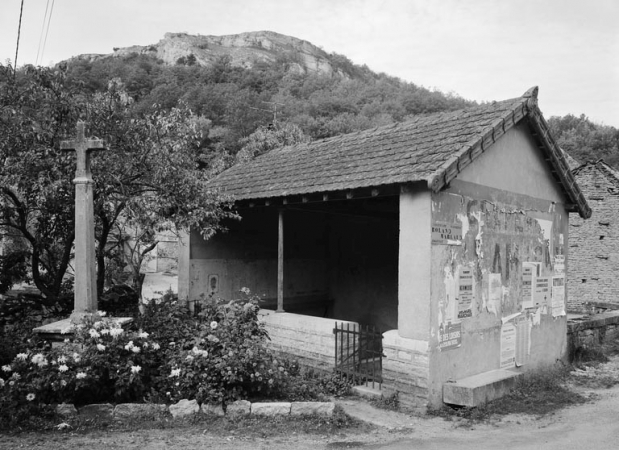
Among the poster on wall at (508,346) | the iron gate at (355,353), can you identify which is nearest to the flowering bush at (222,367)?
the iron gate at (355,353)

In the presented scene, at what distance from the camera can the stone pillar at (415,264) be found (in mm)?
7703

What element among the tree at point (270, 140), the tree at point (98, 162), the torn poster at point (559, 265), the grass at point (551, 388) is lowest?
the grass at point (551, 388)

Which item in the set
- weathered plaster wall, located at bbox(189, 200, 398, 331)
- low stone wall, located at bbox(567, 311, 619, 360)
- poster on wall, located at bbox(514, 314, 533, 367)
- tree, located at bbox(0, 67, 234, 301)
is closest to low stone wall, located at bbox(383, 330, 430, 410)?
poster on wall, located at bbox(514, 314, 533, 367)

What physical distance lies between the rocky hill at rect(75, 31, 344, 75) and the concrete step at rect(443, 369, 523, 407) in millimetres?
90937

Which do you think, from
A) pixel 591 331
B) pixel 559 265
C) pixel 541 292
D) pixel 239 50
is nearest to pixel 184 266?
pixel 541 292

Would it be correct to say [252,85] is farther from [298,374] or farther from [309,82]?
[298,374]

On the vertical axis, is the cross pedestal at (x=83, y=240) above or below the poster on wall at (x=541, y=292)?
above

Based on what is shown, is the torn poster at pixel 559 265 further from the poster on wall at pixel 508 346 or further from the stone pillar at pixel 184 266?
the stone pillar at pixel 184 266

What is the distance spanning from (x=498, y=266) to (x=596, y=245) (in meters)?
14.0

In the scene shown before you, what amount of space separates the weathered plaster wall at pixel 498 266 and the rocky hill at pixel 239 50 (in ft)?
290

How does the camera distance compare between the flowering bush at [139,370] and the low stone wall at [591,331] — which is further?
the low stone wall at [591,331]

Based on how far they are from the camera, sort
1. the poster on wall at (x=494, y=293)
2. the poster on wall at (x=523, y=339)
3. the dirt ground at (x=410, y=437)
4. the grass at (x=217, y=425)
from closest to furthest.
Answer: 1. the dirt ground at (x=410, y=437)
2. the grass at (x=217, y=425)
3. the poster on wall at (x=494, y=293)
4. the poster on wall at (x=523, y=339)

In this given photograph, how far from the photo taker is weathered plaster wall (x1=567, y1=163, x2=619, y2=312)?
20422 millimetres

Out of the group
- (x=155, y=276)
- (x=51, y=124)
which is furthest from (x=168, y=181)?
(x=155, y=276)
